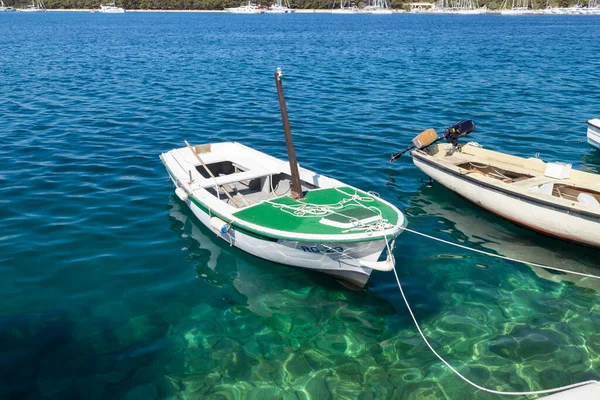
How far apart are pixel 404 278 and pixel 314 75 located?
1168 inches

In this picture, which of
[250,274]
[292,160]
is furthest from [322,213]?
[250,274]

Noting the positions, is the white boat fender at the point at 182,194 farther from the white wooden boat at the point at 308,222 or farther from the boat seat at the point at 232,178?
the boat seat at the point at 232,178

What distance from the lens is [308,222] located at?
10664 mm

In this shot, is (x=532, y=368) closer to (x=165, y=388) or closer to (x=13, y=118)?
(x=165, y=388)

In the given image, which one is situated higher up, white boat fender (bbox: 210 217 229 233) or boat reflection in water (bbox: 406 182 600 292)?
white boat fender (bbox: 210 217 229 233)

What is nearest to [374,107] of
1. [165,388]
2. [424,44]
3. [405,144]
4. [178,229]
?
[405,144]

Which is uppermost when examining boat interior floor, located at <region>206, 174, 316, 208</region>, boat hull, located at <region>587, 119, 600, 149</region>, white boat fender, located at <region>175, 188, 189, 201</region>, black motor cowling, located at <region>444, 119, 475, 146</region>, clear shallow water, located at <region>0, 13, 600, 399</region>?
black motor cowling, located at <region>444, 119, 475, 146</region>

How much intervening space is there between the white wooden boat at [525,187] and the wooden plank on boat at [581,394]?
796 cm

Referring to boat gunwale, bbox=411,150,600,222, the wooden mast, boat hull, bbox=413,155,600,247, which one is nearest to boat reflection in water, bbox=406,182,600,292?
boat hull, bbox=413,155,600,247

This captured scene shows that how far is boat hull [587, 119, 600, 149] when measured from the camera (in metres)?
19.2

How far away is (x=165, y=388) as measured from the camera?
8.36 meters

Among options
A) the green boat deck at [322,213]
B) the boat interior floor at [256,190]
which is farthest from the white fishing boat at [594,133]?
the boat interior floor at [256,190]

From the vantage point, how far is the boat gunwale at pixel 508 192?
1192 cm

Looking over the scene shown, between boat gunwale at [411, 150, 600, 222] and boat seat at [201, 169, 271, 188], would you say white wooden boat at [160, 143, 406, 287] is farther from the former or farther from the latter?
boat gunwale at [411, 150, 600, 222]
